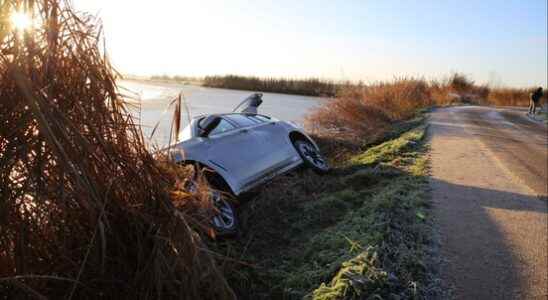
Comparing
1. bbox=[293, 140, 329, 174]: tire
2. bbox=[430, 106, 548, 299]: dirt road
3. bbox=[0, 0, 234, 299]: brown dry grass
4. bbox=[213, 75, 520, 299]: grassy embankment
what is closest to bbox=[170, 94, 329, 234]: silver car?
bbox=[293, 140, 329, 174]: tire

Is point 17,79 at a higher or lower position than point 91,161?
higher

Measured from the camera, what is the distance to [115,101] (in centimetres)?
300

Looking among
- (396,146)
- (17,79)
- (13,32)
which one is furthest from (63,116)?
(396,146)

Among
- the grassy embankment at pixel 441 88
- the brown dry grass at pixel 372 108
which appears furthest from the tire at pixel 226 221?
the grassy embankment at pixel 441 88

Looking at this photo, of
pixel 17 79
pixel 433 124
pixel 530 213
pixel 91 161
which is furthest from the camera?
pixel 433 124

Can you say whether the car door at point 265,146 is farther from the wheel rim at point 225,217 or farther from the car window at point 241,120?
the wheel rim at point 225,217

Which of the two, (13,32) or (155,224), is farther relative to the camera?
(155,224)

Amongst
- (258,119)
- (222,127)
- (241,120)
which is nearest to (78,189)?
(222,127)

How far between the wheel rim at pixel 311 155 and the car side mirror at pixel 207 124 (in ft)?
6.21

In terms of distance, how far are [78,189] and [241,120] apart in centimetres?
528

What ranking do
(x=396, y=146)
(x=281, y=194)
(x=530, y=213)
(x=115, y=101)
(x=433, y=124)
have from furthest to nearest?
(x=433, y=124)
(x=396, y=146)
(x=281, y=194)
(x=530, y=213)
(x=115, y=101)

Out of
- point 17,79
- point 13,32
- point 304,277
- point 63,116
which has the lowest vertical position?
point 304,277

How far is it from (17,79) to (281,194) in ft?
16.8

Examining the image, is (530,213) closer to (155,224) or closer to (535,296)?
(535,296)
